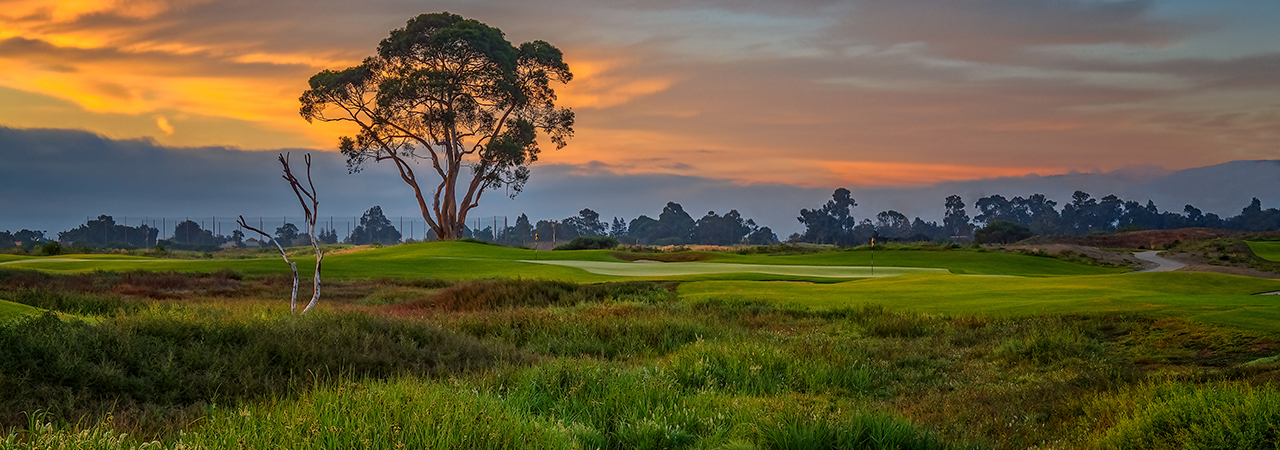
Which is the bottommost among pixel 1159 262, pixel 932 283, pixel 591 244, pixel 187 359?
pixel 1159 262

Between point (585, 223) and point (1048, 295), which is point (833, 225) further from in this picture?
point (1048, 295)

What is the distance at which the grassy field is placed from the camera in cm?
652

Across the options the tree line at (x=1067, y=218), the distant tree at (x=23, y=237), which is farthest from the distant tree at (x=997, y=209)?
the distant tree at (x=23, y=237)

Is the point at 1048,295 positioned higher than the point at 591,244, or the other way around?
the point at 591,244

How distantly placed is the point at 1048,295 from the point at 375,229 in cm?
13589

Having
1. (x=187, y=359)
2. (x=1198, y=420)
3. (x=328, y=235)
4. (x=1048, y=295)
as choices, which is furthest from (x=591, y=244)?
(x=328, y=235)

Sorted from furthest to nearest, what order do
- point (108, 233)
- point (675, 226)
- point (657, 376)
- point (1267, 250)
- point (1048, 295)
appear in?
1. point (675, 226)
2. point (108, 233)
3. point (1267, 250)
4. point (1048, 295)
5. point (657, 376)

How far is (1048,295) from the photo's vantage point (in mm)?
21641

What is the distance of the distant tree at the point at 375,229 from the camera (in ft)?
471

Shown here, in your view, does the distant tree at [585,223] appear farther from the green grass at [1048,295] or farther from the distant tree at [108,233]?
the green grass at [1048,295]

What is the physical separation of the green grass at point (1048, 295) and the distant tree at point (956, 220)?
14029cm

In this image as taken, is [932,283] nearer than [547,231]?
Yes

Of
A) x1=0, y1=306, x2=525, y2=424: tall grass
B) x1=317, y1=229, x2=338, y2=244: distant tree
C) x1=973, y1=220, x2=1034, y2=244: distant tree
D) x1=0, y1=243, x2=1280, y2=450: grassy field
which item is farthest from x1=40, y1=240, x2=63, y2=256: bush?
x1=973, y1=220, x2=1034, y2=244: distant tree

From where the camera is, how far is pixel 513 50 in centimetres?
7100
